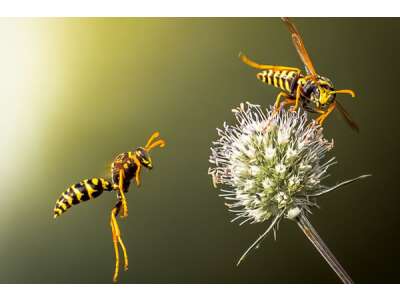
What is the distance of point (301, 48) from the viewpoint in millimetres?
2178

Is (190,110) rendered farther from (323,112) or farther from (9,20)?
(9,20)

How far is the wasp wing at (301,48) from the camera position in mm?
2158

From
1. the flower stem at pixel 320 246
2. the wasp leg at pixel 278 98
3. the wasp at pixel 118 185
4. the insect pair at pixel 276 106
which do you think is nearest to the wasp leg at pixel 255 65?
the insect pair at pixel 276 106

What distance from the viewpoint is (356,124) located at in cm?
215

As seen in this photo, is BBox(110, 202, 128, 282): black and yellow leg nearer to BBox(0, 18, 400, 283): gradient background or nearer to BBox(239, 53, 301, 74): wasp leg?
BBox(0, 18, 400, 283): gradient background

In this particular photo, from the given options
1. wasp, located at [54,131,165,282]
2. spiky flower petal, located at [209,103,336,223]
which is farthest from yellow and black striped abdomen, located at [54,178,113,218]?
spiky flower petal, located at [209,103,336,223]

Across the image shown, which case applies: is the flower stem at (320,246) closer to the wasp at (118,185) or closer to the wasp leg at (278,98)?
the wasp leg at (278,98)

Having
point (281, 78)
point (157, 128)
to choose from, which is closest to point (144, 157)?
point (157, 128)

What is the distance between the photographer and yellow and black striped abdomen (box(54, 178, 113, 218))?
2158mm

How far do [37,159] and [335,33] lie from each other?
4.63 feet

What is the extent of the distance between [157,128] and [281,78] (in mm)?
577

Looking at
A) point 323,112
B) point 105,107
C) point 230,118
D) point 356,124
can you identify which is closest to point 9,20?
point 105,107

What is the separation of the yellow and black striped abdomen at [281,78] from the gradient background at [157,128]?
0.11ft

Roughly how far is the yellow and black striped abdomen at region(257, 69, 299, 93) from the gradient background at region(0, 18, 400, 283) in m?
0.03
